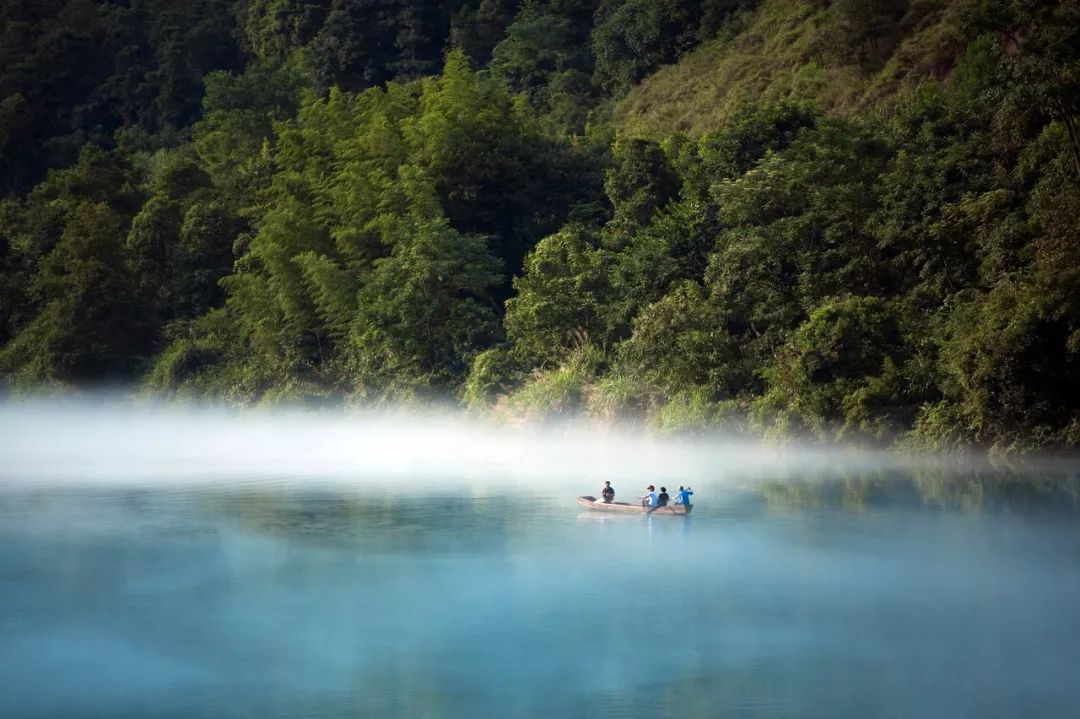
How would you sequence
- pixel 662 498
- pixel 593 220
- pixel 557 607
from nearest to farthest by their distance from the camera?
pixel 557 607, pixel 662 498, pixel 593 220

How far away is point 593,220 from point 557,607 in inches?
1069

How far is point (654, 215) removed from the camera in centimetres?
3759

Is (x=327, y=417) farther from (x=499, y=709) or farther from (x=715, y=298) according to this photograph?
(x=499, y=709)

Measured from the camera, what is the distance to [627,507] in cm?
2241

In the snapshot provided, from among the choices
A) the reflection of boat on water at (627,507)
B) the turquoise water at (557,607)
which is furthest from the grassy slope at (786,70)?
the reflection of boat on water at (627,507)

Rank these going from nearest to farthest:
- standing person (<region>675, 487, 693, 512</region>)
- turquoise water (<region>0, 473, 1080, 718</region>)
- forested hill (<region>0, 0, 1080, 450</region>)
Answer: turquoise water (<region>0, 473, 1080, 718</region>), standing person (<region>675, 487, 693, 512</region>), forested hill (<region>0, 0, 1080, 450</region>)

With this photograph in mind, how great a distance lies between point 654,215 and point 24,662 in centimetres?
2610

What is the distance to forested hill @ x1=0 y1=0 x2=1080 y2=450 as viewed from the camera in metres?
28.3

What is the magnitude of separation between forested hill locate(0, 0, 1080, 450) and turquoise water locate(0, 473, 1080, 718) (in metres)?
4.80

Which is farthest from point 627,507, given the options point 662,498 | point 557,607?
point 557,607

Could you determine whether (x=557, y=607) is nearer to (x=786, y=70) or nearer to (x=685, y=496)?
(x=685, y=496)

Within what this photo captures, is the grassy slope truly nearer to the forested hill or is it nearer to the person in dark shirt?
the forested hill

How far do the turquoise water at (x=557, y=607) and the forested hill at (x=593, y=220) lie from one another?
15.7 ft

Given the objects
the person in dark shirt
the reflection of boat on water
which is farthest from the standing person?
the person in dark shirt
